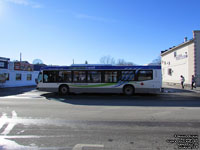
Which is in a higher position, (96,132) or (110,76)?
(110,76)

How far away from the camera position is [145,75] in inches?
484

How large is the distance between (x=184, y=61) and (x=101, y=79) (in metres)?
14.3

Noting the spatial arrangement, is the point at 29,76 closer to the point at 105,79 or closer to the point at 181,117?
the point at 105,79

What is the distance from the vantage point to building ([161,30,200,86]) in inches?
700

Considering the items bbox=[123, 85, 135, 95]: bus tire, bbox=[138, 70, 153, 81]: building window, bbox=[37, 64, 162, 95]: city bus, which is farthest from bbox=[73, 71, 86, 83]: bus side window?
bbox=[138, 70, 153, 81]: building window

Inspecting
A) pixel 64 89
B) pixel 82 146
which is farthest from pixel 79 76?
pixel 82 146

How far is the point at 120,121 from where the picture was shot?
536cm

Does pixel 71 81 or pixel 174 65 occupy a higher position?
pixel 174 65

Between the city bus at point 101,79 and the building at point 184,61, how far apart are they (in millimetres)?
9196

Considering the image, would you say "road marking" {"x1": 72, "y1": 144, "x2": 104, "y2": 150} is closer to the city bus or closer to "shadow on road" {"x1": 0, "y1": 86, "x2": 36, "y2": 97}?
the city bus

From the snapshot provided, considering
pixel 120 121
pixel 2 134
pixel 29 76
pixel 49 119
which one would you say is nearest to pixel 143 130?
pixel 120 121

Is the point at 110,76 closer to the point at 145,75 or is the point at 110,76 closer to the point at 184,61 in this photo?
the point at 145,75

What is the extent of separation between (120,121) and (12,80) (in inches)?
906

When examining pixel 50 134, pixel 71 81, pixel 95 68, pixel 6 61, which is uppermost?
pixel 6 61
